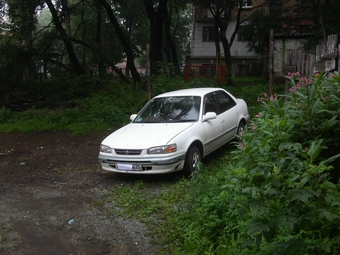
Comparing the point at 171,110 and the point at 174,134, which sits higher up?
the point at 171,110

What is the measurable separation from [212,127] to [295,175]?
206 inches

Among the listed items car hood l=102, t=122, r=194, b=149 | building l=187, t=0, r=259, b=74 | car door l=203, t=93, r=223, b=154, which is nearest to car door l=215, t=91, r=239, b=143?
car door l=203, t=93, r=223, b=154

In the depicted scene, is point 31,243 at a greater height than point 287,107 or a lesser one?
lesser

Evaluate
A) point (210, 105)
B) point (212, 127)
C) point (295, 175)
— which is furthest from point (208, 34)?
point (295, 175)

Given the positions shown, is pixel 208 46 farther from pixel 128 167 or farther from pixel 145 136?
pixel 128 167

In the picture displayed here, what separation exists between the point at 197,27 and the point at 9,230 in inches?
1410

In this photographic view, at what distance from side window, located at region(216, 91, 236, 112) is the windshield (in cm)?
73

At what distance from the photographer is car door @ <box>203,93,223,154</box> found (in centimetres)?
788

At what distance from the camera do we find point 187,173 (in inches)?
284

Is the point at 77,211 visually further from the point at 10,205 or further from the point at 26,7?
the point at 26,7

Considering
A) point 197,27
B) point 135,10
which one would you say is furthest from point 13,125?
point 197,27

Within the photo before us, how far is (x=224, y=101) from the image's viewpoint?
912cm

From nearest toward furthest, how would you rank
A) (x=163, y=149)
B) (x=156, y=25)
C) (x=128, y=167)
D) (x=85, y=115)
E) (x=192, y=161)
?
1. (x=163, y=149)
2. (x=128, y=167)
3. (x=192, y=161)
4. (x=85, y=115)
5. (x=156, y=25)

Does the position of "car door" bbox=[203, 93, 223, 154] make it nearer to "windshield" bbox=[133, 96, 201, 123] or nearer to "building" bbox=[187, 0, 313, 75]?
"windshield" bbox=[133, 96, 201, 123]
